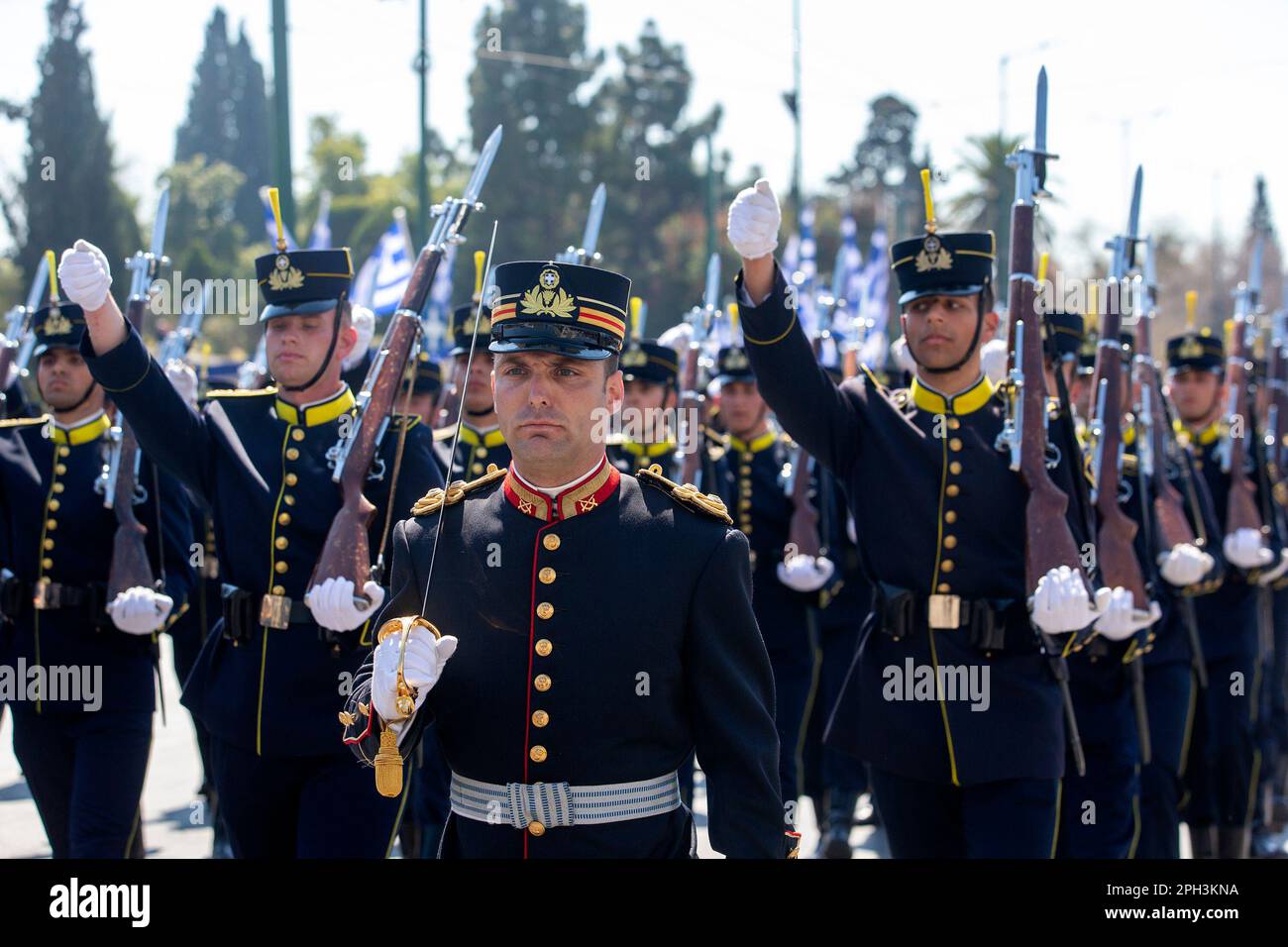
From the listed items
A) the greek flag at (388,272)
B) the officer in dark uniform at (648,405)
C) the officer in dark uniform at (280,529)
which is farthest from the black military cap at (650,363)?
the officer in dark uniform at (280,529)

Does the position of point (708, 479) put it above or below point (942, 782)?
above

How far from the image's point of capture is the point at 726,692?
125 inches

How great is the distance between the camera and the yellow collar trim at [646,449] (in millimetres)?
7906

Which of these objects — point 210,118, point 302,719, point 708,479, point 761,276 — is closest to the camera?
point 761,276

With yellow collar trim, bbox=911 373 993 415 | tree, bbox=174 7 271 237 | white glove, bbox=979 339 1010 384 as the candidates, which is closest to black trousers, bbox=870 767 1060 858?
yellow collar trim, bbox=911 373 993 415

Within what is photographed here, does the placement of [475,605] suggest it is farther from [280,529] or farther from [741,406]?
[741,406]

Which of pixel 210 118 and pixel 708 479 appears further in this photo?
pixel 210 118

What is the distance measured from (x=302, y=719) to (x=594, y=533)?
164 cm

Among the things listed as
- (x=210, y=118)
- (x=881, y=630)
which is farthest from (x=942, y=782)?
(x=210, y=118)

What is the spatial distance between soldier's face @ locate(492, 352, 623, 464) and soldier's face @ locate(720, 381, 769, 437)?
5.11 m

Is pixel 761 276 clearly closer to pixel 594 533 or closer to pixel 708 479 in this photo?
pixel 594 533

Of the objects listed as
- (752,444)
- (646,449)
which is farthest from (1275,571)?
(646,449)

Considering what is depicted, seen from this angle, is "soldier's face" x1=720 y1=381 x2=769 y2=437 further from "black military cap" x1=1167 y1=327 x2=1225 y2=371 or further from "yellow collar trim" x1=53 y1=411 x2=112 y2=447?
"yellow collar trim" x1=53 y1=411 x2=112 y2=447

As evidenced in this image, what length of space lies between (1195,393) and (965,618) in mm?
4482
